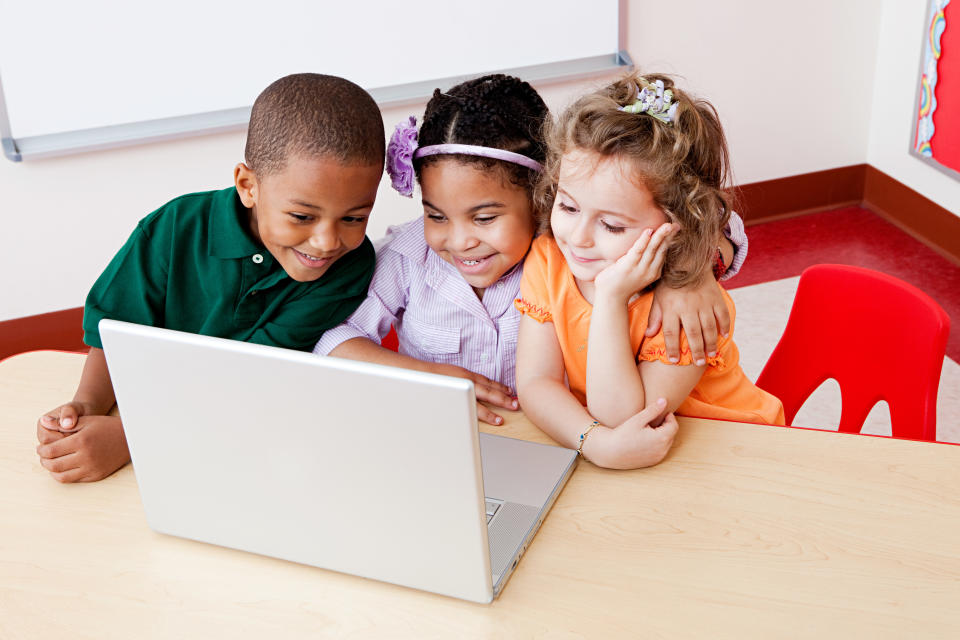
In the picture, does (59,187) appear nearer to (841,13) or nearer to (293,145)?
(293,145)

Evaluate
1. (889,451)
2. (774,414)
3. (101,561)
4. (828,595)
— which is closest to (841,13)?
(774,414)

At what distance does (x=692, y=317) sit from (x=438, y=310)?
15.8 inches

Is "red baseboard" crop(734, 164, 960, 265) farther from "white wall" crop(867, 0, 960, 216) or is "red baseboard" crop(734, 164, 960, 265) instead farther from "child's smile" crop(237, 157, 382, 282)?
"child's smile" crop(237, 157, 382, 282)

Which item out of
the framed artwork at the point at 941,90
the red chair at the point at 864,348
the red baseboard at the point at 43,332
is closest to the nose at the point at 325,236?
the red chair at the point at 864,348

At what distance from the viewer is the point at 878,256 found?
315 cm

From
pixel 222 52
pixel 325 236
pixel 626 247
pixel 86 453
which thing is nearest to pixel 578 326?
pixel 626 247

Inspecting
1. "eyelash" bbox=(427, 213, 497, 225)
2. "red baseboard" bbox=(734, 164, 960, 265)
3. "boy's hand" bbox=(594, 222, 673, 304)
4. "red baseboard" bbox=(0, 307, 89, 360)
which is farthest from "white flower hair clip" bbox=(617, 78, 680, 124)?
"red baseboard" bbox=(0, 307, 89, 360)

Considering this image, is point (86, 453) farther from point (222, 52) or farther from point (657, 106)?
point (222, 52)

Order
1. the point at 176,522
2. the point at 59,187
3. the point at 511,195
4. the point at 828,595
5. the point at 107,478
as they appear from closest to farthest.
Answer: the point at 828,595, the point at 176,522, the point at 107,478, the point at 511,195, the point at 59,187

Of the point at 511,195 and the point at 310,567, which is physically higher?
the point at 511,195

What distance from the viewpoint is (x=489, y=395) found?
50.2 inches

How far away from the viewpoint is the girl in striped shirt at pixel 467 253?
50.9 inches

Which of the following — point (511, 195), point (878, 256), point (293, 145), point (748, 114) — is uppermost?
point (293, 145)

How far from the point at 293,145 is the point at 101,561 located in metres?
0.55
